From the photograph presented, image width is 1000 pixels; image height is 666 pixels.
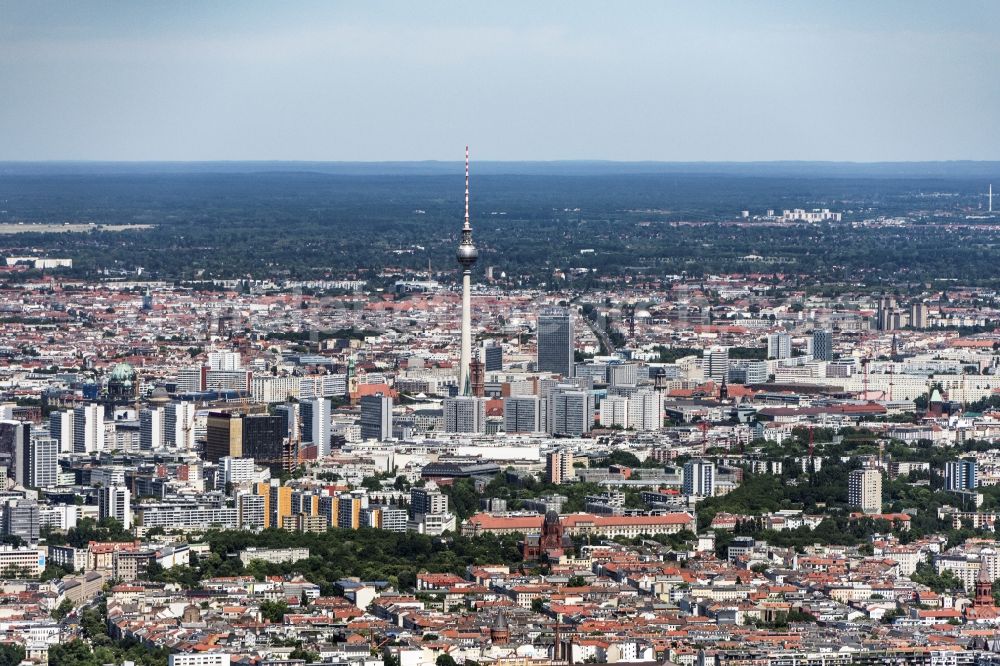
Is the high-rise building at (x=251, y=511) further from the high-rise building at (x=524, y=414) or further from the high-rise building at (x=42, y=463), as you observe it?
the high-rise building at (x=524, y=414)

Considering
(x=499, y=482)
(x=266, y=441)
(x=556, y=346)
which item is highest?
(x=556, y=346)

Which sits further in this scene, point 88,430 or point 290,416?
point 290,416

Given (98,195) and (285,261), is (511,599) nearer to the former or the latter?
(285,261)

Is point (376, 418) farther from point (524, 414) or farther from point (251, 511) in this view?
point (251, 511)

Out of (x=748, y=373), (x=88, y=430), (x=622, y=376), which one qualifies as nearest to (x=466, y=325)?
(x=622, y=376)

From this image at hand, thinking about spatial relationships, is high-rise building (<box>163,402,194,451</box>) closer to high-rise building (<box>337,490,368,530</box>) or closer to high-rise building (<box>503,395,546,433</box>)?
high-rise building (<box>503,395,546,433</box>)

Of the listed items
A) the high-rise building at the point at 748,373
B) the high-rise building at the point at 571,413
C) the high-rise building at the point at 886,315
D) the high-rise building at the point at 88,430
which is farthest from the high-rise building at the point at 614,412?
the high-rise building at the point at 886,315
